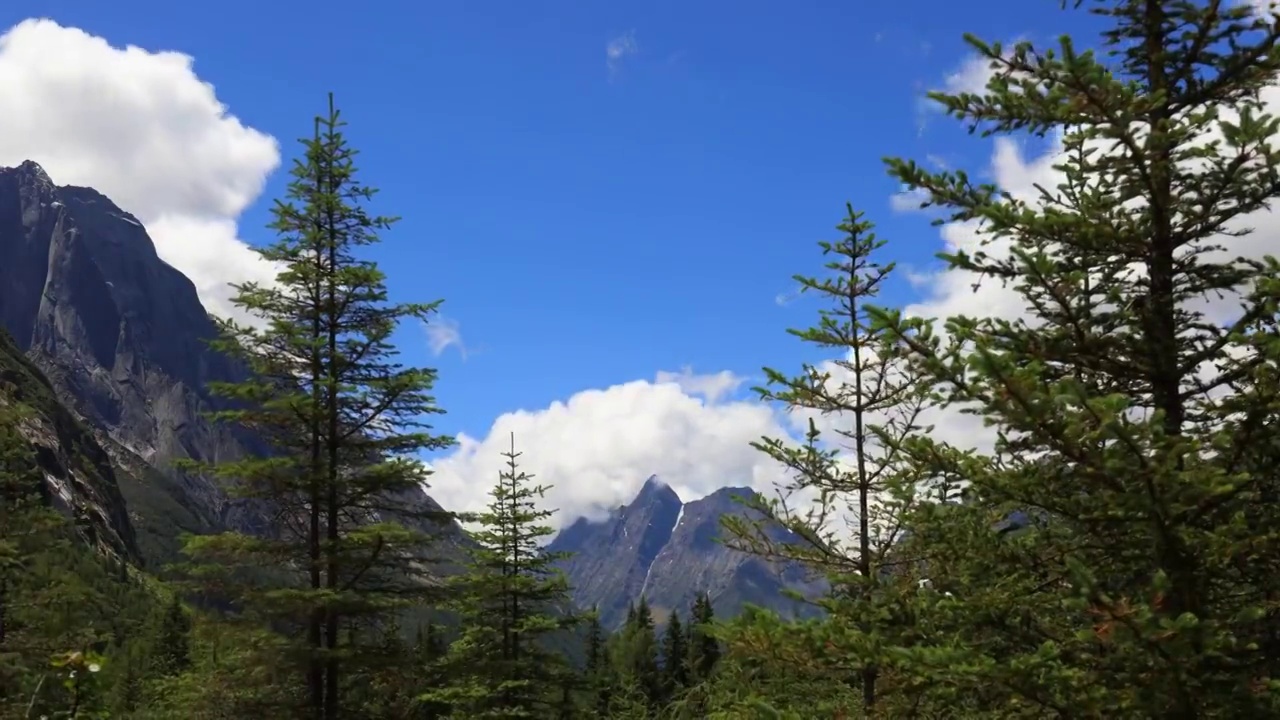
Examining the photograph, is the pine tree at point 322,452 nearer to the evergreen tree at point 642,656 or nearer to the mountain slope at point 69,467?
the evergreen tree at point 642,656

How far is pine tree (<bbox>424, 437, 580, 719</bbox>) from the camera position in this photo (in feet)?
72.1

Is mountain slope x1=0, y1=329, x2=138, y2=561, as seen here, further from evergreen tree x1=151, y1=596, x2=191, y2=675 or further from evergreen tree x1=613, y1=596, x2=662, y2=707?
evergreen tree x1=613, y1=596, x2=662, y2=707

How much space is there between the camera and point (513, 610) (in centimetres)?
2322

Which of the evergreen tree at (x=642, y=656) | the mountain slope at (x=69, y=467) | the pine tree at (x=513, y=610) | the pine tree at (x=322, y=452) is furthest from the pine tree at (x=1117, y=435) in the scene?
the mountain slope at (x=69, y=467)

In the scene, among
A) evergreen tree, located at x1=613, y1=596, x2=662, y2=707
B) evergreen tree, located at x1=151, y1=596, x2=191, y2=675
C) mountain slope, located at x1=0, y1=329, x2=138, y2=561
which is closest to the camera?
evergreen tree, located at x1=151, y1=596, x2=191, y2=675

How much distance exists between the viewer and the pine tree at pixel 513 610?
2198 centimetres

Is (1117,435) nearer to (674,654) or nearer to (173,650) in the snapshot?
(674,654)

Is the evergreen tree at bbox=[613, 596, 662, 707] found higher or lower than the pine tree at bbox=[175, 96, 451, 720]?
lower

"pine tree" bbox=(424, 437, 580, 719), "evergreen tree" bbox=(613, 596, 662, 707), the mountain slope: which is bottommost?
"evergreen tree" bbox=(613, 596, 662, 707)

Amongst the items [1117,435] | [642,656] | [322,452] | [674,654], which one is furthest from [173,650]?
[1117,435]

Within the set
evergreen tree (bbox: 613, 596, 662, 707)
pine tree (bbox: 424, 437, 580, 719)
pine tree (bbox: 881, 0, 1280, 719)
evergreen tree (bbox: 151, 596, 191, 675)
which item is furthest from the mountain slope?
pine tree (bbox: 881, 0, 1280, 719)

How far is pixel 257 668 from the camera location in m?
13.1

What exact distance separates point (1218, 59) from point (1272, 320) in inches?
79.5

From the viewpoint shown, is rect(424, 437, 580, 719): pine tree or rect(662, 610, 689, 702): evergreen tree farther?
rect(662, 610, 689, 702): evergreen tree
